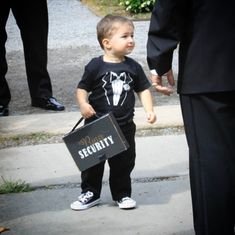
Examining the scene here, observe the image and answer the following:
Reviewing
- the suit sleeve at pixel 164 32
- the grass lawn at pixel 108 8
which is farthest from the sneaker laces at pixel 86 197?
the grass lawn at pixel 108 8

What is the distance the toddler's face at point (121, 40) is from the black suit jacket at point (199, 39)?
826 mm

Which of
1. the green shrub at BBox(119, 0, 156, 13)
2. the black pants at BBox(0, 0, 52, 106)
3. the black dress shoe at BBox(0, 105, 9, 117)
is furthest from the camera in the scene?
the green shrub at BBox(119, 0, 156, 13)

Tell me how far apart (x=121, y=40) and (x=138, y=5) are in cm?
923

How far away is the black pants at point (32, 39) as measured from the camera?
601 centimetres

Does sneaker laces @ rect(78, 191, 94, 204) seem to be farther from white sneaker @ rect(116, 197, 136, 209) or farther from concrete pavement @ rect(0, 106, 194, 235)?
white sneaker @ rect(116, 197, 136, 209)

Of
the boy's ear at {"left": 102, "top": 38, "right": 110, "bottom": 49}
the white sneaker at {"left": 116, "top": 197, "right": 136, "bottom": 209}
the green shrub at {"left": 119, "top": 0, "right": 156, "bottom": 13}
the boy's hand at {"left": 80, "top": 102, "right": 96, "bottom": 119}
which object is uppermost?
the boy's ear at {"left": 102, "top": 38, "right": 110, "bottom": 49}

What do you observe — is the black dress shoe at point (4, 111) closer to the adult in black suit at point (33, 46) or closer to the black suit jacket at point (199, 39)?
the adult in black suit at point (33, 46)

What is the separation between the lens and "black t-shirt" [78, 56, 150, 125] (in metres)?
3.85

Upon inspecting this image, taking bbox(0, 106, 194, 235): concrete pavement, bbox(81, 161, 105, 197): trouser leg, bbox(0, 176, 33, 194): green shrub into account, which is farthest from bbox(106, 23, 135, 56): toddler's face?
bbox(0, 176, 33, 194): green shrub

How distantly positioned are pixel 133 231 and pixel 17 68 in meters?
5.11

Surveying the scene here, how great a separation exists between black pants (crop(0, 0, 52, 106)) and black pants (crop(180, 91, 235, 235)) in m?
3.24

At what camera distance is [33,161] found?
4.89 m

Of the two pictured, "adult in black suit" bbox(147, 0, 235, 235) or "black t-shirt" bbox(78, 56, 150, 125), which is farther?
"black t-shirt" bbox(78, 56, 150, 125)

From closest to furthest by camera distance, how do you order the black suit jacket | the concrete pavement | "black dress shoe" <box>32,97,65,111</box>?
the black suit jacket → the concrete pavement → "black dress shoe" <box>32,97,65,111</box>
